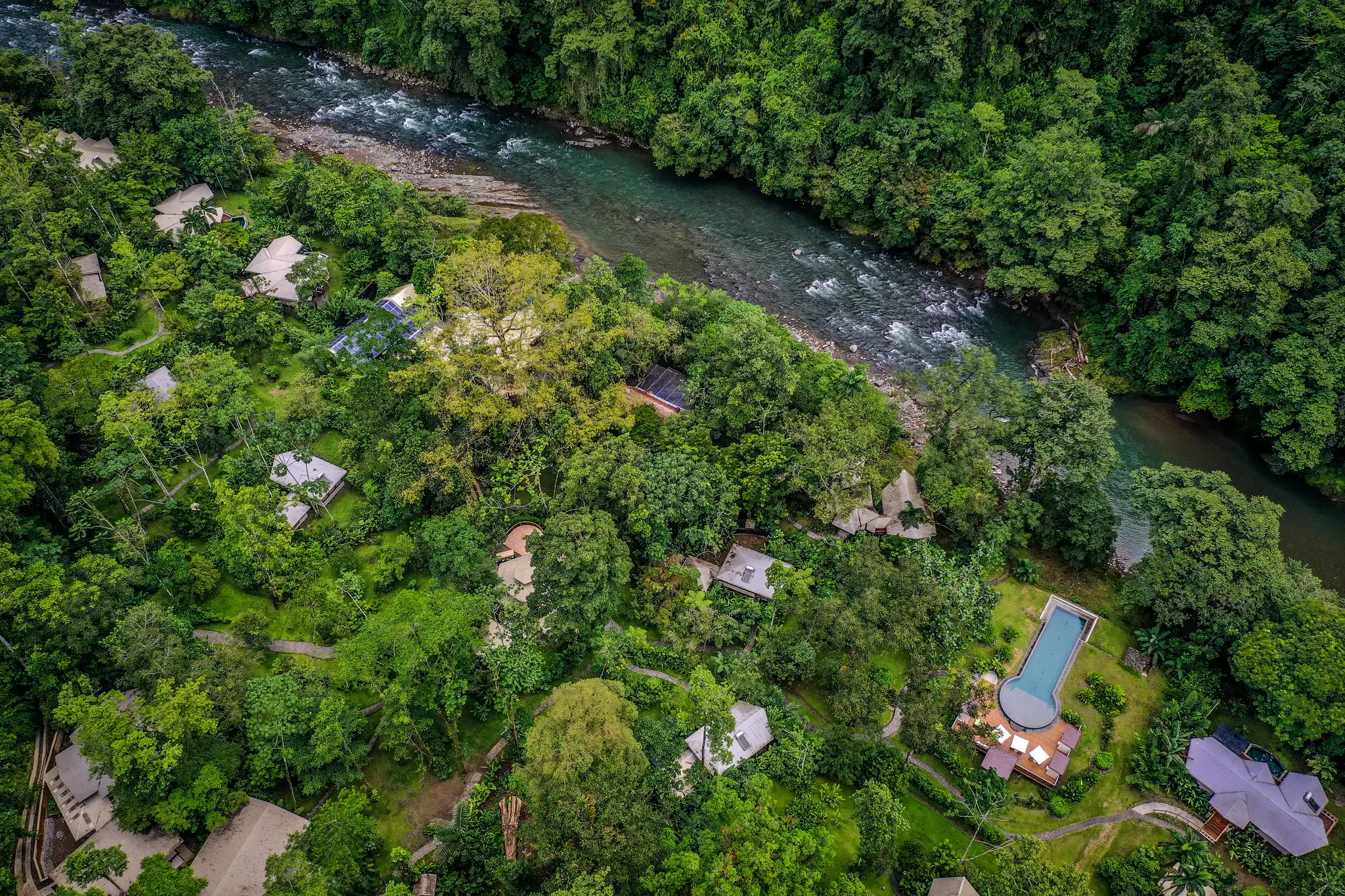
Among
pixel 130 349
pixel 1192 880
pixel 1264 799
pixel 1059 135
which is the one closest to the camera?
pixel 1192 880

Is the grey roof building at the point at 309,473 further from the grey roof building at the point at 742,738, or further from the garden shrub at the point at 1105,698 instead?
the garden shrub at the point at 1105,698

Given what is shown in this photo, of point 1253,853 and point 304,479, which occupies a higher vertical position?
point 1253,853

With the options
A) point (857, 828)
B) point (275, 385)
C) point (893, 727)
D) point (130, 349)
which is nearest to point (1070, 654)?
point (893, 727)

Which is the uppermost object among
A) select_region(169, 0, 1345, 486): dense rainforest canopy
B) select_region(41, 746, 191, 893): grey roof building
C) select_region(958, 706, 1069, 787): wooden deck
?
select_region(169, 0, 1345, 486): dense rainforest canopy

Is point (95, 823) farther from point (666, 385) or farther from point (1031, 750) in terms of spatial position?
point (1031, 750)

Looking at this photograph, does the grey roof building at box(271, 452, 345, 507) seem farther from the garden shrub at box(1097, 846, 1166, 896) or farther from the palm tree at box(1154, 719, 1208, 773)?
the palm tree at box(1154, 719, 1208, 773)

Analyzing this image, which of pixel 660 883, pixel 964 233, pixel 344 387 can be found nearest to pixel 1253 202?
pixel 964 233

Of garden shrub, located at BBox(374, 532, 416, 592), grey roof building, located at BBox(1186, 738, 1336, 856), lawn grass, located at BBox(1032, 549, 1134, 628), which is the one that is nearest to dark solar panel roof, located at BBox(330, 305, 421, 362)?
garden shrub, located at BBox(374, 532, 416, 592)
